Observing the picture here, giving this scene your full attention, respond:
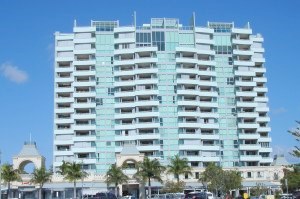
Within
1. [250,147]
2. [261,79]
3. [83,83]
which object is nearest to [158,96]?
[83,83]

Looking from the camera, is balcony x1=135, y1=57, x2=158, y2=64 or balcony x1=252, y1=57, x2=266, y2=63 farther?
balcony x1=252, y1=57, x2=266, y2=63

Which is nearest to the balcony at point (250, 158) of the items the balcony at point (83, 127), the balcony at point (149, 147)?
the balcony at point (149, 147)

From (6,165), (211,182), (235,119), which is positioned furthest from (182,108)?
(6,165)

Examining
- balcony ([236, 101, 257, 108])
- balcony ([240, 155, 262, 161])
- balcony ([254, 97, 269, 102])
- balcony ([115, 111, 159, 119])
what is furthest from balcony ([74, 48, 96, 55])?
balcony ([240, 155, 262, 161])

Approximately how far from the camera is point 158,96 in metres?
139

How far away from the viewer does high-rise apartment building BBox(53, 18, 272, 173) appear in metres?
136

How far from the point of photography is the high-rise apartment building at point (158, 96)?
447 feet

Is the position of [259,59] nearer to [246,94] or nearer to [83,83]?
[246,94]

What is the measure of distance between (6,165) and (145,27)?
5683cm

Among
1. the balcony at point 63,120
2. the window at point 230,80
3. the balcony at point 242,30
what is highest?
the balcony at point 242,30

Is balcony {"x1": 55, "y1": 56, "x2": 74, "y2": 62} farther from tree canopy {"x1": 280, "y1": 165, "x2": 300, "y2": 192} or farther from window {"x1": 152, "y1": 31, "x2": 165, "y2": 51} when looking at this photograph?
tree canopy {"x1": 280, "y1": 165, "x2": 300, "y2": 192}

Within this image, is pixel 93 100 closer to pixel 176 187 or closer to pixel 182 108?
pixel 182 108

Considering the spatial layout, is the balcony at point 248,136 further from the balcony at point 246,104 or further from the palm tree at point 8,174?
the palm tree at point 8,174

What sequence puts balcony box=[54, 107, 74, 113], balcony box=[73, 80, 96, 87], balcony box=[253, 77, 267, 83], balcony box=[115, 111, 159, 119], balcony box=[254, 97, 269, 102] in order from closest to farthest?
balcony box=[115, 111, 159, 119] < balcony box=[73, 80, 96, 87] < balcony box=[54, 107, 74, 113] < balcony box=[254, 97, 269, 102] < balcony box=[253, 77, 267, 83]
